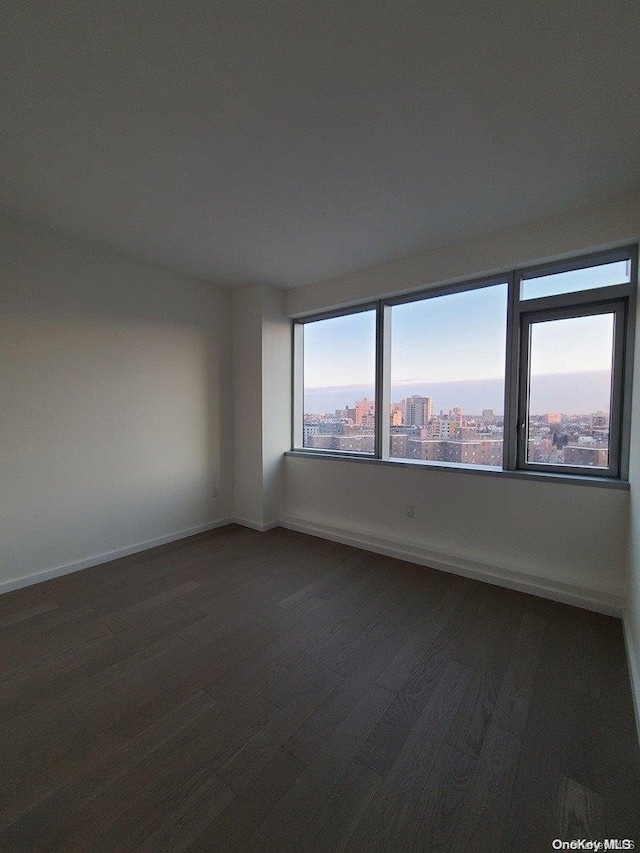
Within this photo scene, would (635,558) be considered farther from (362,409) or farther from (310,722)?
(362,409)

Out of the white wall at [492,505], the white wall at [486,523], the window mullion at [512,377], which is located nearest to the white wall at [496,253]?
the white wall at [492,505]

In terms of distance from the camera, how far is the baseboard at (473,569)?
2.40m

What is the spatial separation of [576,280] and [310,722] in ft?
10.6

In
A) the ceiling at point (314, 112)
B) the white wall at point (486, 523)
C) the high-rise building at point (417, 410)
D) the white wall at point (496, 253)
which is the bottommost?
the white wall at point (486, 523)

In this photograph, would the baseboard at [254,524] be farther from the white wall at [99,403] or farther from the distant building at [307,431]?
the distant building at [307,431]

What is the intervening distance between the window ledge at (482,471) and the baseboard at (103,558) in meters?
1.33

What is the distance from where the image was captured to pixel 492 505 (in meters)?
2.83

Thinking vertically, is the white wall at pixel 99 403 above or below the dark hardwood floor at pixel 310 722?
above

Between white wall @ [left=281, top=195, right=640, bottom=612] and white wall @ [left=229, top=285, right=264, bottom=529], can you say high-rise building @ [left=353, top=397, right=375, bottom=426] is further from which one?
white wall @ [left=229, top=285, right=264, bottom=529]

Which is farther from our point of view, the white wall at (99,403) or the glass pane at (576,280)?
→ the white wall at (99,403)

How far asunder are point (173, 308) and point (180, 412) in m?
1.07

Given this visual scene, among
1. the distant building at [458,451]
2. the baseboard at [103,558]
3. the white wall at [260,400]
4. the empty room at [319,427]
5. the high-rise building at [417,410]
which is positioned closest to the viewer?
the empty room at [319,427]

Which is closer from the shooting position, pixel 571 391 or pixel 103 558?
pixel 571 391

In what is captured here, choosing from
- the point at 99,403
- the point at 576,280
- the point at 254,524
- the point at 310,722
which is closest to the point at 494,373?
the point at 576,280
